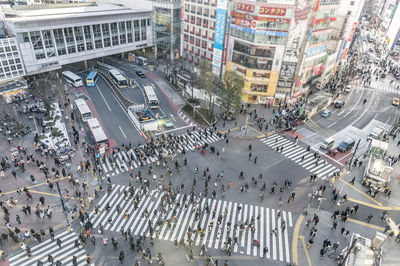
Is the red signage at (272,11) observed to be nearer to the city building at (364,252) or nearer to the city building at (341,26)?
the city building at (341,26)

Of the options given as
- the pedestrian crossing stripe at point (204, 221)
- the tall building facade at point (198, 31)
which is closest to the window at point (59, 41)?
the tall building facade at point (198, 31)

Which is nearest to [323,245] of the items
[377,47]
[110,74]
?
[110,74]

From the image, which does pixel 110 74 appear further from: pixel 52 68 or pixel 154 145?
pixel 154 145

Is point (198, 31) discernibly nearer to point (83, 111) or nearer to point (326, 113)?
point (83, 111)

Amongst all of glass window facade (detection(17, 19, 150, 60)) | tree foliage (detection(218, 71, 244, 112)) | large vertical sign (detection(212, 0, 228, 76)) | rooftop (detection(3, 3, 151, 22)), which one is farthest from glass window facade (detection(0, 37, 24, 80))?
tree foliage (detection(218, 71, 244, 112))

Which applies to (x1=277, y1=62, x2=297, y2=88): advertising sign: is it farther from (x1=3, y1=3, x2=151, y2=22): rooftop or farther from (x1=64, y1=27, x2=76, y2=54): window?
(x1=64, y1=27, x2=76, y2=54): window

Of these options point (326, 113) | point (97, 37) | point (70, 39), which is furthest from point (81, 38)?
point (326, 113)

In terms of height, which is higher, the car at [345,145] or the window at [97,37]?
the window at [97,37]
